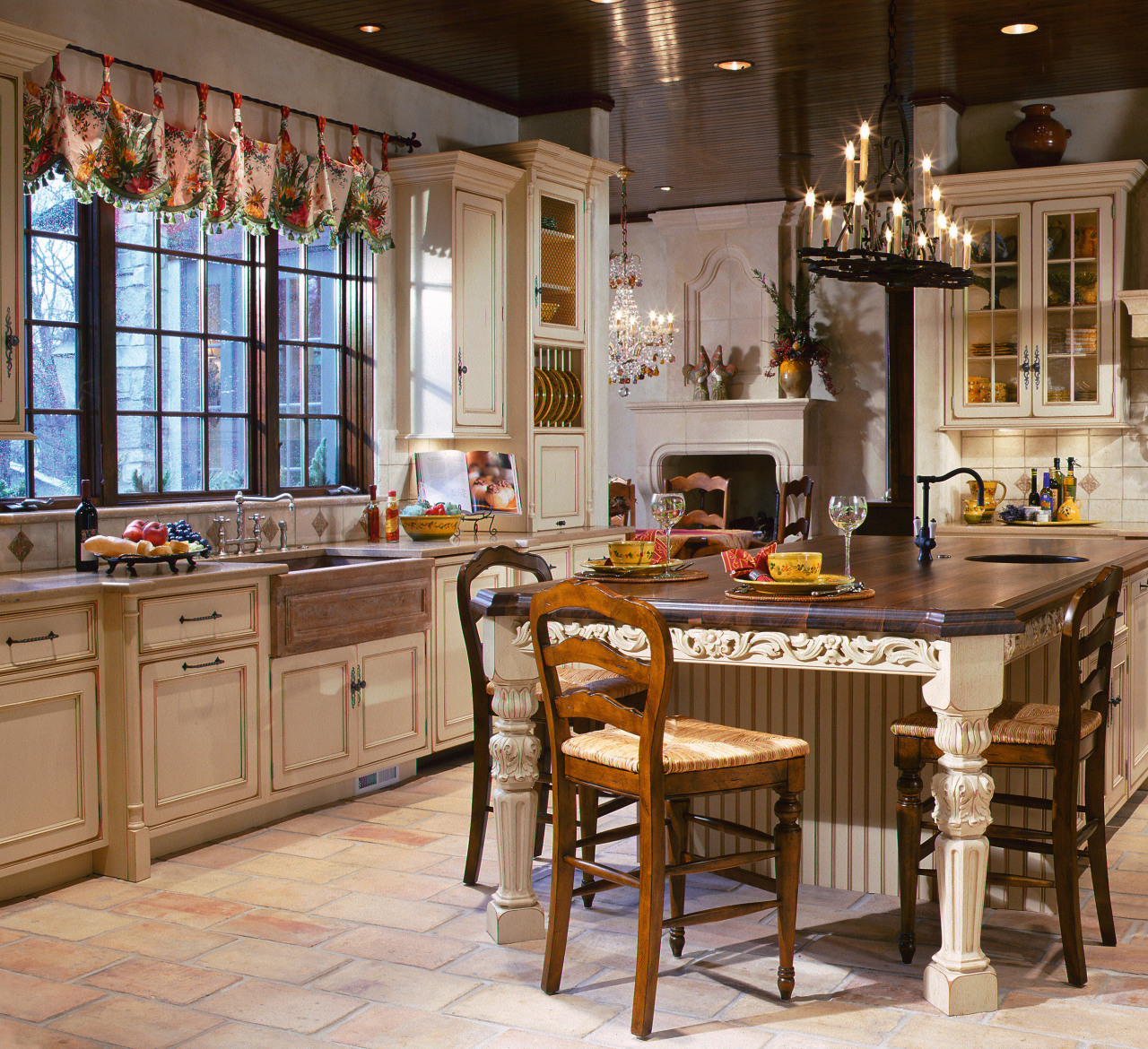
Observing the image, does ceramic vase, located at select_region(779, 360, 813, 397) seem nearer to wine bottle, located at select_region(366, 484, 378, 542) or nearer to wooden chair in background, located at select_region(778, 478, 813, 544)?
wooden chair in background, located at select_region(778, 478, 813, 544)

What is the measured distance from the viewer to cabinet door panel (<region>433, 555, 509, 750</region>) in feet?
16.6

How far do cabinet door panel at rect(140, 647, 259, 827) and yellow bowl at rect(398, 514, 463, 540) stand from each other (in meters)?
1.30

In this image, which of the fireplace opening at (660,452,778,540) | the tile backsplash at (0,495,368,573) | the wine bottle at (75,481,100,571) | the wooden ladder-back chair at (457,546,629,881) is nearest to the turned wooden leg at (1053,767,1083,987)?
the wooden ladder-back chair at (457,546,629,881)

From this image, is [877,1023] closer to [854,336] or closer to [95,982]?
[95,982]

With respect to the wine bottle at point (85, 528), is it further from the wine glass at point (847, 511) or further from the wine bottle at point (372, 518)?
the wine glass at point (847, 511)

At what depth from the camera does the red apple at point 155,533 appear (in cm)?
405

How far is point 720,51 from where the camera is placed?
5684 millimetres

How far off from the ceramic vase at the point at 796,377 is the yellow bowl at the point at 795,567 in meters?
6.81

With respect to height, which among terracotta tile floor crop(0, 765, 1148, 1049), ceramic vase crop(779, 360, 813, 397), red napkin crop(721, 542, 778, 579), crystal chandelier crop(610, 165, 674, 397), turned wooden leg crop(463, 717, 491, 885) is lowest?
terracotta tile floor crop(0, 765, 1148, 1049)

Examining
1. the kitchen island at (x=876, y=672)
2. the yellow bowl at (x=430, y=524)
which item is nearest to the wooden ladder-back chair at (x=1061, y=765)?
the kitchen island at (x=876, y=672)

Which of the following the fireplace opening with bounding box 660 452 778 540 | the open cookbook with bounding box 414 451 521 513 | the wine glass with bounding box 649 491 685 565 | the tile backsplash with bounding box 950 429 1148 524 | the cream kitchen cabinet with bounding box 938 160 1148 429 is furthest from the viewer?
the fireplace opening with bounding box 660 452 778 540

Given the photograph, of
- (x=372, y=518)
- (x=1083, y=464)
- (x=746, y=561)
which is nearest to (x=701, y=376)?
(x=1083, y=464)

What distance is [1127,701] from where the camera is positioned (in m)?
4.37

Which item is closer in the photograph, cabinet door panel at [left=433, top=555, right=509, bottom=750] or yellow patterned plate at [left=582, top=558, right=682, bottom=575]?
yellow patterned plate at [left=582, top=558, right=682, bottom=575]
